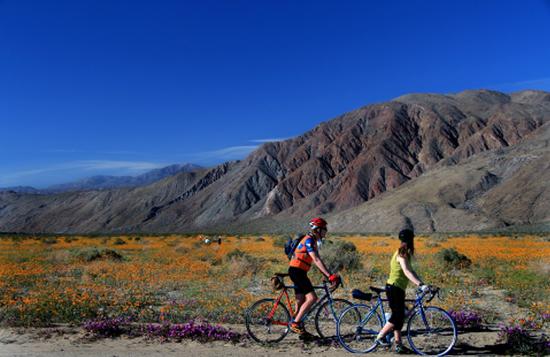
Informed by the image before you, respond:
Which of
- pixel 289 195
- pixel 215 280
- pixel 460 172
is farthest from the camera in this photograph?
pixel 289 195

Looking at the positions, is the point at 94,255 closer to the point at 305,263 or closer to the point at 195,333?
the point at 195,333

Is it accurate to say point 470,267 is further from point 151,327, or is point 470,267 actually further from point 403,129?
point 403,129

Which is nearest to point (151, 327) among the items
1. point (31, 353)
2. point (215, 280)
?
point (31, 353)

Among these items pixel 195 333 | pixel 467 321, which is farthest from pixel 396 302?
pixel 195 333

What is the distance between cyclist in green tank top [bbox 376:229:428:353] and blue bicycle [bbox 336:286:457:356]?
19 cm

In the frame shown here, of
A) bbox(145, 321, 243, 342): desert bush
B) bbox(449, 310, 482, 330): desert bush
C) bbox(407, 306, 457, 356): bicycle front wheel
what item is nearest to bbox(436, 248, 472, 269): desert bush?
bbox(449, 310, 482, 330): desert bush

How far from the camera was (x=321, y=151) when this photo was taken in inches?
4508

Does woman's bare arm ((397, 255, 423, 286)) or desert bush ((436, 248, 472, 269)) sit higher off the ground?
woman's bare arm ((397, 255, 423, 286))

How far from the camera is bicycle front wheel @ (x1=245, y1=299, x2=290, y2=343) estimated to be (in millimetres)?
8367

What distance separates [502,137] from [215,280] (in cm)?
9657

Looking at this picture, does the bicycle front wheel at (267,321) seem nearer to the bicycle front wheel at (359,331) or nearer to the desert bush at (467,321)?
the bicycle front wheel at (359,331)

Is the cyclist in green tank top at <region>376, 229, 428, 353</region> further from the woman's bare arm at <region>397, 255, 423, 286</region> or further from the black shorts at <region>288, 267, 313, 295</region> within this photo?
the black shorts at <region>288, 267, 313, 295</region>

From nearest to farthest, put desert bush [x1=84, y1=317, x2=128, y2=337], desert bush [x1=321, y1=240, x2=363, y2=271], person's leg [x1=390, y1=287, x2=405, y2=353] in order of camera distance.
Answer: person's leg [x1=390, y1=287, x2=405, y2=353]
desert bush [x1=84, y1=317, x2=128, y2=337]
desert bush [x1=321, y1=240, x2=363, y2=271]

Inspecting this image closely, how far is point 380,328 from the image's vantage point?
824cm
